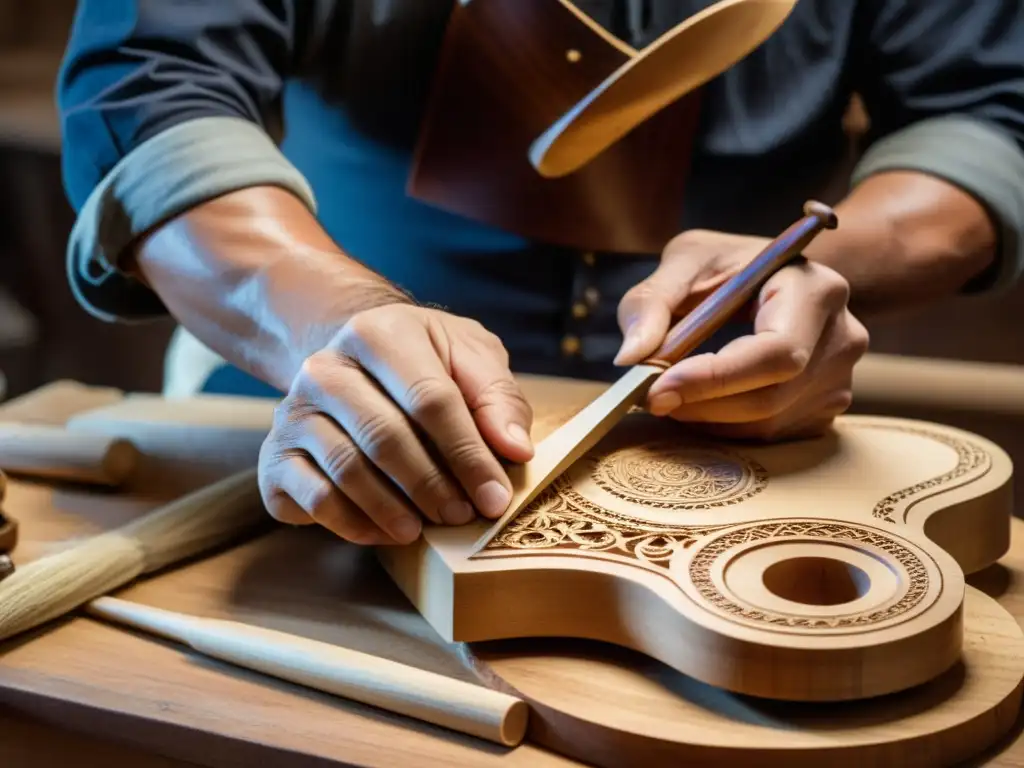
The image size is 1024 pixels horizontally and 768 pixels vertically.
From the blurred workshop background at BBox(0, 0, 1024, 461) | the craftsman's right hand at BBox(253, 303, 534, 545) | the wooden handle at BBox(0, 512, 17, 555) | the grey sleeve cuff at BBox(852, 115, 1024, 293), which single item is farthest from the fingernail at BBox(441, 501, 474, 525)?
the blurred workshop background at BBox(0, 0, 1024, 461)

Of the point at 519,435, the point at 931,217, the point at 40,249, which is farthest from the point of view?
the point at 40,249

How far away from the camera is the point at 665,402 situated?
0.69 metres

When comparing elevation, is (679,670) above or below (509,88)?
below

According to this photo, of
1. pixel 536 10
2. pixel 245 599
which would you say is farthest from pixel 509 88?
pixel 245 599

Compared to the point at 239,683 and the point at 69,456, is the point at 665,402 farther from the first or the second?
the point at 69,456

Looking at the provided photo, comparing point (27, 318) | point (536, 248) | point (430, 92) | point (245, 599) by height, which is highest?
point (430, 92)

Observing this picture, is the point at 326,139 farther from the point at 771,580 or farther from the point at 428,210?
the point at 771,580

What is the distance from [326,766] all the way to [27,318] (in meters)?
1.54

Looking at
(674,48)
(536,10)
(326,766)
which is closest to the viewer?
(326,766)

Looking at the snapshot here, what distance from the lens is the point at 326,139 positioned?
3.32ft

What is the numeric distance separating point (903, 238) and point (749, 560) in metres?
0.41

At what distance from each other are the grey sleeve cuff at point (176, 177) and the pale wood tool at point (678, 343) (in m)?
0.28

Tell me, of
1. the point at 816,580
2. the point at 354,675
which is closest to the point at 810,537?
the point at 816,580

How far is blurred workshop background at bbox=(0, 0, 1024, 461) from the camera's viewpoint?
1.80 m
